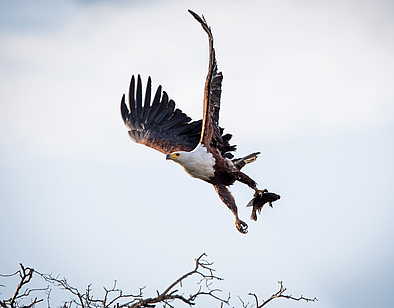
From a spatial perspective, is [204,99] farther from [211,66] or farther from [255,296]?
[255,296]

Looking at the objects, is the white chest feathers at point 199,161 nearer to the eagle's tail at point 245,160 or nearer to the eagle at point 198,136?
the eagle at point 198,136

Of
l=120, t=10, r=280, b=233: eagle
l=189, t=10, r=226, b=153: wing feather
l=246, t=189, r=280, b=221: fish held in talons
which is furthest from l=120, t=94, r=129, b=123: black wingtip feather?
l=246, t=189, r=280, b=221: fish held in talons

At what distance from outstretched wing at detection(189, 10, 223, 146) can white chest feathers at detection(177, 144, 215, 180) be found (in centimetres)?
16

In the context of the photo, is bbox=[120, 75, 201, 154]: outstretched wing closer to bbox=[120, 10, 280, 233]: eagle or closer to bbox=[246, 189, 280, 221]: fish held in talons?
bbox=[120, 10, 280, 233]: eagle

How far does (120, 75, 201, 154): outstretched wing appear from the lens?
13.3 metres

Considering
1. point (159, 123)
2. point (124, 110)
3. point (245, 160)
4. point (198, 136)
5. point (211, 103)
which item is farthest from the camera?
point (124, 110)

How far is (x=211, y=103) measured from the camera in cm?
1165

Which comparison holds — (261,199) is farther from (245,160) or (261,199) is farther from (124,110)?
(124,110)

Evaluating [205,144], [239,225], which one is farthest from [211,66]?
[239,225]

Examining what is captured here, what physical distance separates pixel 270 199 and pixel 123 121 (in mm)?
3520

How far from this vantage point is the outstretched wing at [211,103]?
10959 mm

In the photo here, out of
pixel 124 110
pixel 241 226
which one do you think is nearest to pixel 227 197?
pixel 241 226

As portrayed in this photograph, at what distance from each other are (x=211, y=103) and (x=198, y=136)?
1.68 meters

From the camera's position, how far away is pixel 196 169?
11750mm
